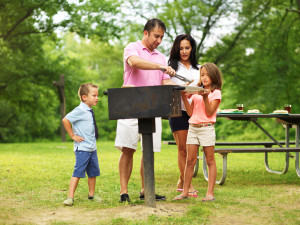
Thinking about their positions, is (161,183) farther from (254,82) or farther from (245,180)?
(254,82)

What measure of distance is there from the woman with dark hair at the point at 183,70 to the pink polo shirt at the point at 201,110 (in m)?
0.38

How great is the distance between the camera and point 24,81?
24594mm

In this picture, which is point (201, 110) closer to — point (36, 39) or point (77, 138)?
point (77, 138)

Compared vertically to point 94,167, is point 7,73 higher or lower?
higher

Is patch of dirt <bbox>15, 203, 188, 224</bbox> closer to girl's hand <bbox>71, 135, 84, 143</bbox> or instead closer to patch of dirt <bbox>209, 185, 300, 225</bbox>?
patch of dirt <bbox>209, 185, 300, 225</bbox>

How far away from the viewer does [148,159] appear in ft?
15.2

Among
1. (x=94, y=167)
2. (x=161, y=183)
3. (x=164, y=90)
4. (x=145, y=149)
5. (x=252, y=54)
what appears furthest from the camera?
(x=252, y=54)

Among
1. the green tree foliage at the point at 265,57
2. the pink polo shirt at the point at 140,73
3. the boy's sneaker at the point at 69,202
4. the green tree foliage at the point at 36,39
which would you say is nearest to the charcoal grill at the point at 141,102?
the pink polo shirt at the point at 140,73

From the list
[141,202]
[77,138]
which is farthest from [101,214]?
[77,138]

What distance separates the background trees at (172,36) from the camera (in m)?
22.0

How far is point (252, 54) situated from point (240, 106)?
2084cm

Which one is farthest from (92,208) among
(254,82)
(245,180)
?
(254,82)

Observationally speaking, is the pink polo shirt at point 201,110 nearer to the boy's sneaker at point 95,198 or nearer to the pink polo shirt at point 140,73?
the pink polo shirt at point 140,73

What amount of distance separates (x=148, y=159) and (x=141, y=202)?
647mm
